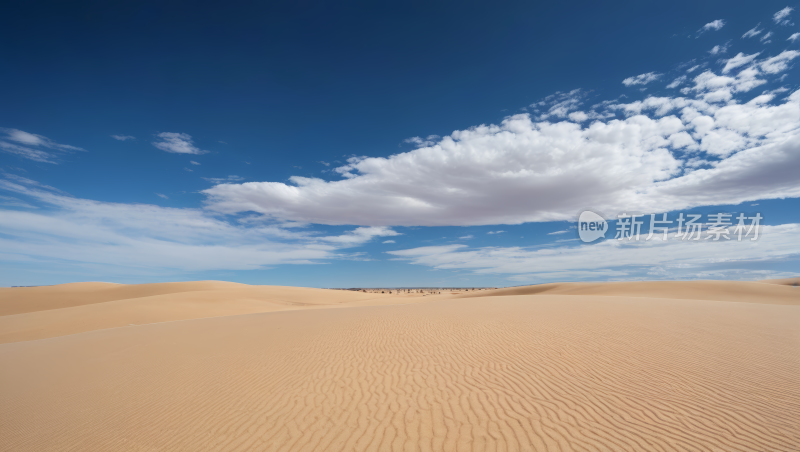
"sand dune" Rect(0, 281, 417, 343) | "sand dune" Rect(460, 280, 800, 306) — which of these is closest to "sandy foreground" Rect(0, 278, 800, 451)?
"sand dune" Rect(0, 281, 417, 343)

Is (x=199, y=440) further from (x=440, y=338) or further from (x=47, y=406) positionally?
(x=440, y=338)

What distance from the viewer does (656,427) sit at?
550 centimetres

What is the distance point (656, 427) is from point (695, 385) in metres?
2.40

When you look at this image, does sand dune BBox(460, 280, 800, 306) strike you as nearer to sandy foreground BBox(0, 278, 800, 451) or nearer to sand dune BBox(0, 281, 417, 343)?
sandy foreground BBox(0, 278, 800, 451)

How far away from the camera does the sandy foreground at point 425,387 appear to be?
5.49 metres

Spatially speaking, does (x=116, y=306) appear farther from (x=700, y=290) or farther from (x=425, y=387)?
(x=700, y=290)

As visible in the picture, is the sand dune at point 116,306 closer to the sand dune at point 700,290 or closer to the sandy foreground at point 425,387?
the sandy foreground at point 425,387

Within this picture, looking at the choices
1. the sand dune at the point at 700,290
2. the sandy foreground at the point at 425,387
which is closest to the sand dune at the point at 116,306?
the sandy foreground at the point at 425,387

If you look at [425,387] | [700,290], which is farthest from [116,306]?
[700,290]

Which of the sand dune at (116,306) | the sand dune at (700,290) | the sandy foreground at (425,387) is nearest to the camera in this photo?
the sandy foreground at (425,387)

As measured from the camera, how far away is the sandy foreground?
5.49 metres

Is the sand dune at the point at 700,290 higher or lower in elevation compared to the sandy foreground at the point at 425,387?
higher

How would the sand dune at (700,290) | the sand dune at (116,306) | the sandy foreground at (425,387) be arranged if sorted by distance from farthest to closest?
the sand dune at (700,290) → the sand dune at (116,306) → the sandy foreground at (425,387)

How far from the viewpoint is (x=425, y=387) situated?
725cm
